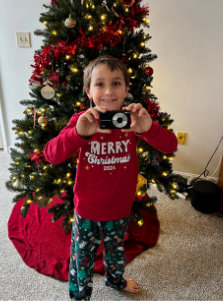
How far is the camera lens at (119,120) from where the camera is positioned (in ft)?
2.36

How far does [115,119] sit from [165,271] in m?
1.04

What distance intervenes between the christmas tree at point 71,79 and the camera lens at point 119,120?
557 mm

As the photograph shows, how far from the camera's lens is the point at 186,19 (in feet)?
5.87

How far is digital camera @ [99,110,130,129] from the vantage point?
2.36ft

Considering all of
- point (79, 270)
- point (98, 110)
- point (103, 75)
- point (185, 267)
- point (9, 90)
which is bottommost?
point (185, 267)

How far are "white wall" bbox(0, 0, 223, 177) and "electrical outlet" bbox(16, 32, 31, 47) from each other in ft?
0.14

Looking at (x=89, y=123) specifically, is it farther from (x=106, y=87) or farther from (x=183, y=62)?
(x=183, y=62)

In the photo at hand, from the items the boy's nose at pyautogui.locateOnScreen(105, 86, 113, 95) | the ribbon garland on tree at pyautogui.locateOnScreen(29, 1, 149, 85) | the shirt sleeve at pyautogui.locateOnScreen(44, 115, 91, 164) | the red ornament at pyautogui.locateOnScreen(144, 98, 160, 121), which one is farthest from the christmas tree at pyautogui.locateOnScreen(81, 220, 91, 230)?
the ribbon garland on tree at pyautogui.locateOnScreen(29, 1, 149, 85)

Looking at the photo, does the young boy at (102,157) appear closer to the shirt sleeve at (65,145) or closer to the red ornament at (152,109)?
the shirt sleeve at (65,145)

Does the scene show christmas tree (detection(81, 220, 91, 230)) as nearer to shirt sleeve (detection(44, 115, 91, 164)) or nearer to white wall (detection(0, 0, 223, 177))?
shirt sleeve (detection(44, 115, 91, 164))

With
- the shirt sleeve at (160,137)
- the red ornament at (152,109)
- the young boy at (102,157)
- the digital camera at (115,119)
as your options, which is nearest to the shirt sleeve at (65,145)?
the young boy at (102,157)

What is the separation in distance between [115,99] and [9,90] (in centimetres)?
192

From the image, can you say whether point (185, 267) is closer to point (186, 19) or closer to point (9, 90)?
point (186, 19)

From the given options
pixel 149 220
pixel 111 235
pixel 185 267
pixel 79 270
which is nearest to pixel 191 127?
pixel 149 220
